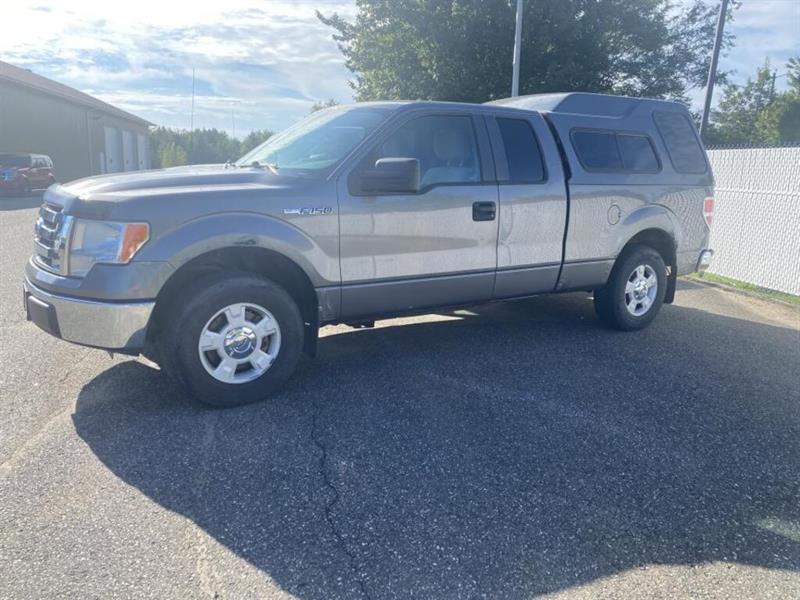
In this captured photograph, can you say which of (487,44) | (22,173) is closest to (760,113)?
(487,44)

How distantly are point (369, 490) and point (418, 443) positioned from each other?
0.61 m

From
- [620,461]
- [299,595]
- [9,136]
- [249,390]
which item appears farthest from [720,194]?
[9,136]

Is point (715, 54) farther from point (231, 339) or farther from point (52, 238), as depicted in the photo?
point (52, 238)

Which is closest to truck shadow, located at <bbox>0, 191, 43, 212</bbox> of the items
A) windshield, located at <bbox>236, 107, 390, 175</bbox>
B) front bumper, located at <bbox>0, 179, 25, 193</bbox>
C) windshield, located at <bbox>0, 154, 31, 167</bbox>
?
front bumper, located at <bbox>0, 179, 25, 193</bbox>

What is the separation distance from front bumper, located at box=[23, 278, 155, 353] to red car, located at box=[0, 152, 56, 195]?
981 inches

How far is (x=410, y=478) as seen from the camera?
346 centimetres

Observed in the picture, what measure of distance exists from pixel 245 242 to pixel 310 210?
0.49 metres

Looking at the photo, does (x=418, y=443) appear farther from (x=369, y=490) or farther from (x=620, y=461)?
(x=620, y=461)

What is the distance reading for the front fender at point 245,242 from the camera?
4004 mm

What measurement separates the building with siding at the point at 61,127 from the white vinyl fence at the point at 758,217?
107ft

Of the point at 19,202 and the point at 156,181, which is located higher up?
the point at 156,181

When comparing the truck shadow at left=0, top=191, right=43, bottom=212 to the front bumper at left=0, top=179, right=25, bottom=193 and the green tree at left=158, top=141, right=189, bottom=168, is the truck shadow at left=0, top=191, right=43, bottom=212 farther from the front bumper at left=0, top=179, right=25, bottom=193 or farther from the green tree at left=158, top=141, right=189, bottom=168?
the green tree at left=158, top=141, right=189, bottom=168

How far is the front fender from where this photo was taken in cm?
400

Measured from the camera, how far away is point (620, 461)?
3.73 meters
